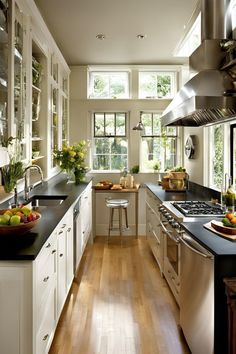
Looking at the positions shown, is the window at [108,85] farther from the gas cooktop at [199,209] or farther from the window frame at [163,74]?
the gas cooktop at [199,209]

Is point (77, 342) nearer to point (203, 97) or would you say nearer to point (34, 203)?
point (34, 203)

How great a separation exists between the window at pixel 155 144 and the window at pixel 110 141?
1.09ft

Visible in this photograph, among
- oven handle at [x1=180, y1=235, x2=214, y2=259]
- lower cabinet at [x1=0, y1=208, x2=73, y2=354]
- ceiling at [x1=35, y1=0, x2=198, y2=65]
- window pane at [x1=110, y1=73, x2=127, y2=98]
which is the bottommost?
lower cabinet at [x1=0, y1=208, x2=73, y2=354]

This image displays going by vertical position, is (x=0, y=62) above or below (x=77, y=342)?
above

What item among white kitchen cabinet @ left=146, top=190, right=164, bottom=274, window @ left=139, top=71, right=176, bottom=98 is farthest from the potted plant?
window @ left=139, top=71, right=176, bottom=98

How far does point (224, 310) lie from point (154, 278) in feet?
7.35

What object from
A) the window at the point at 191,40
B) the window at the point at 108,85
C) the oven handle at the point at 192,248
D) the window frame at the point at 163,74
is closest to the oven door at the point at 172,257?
the oven handle at the point at 192,248

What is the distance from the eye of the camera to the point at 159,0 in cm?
355

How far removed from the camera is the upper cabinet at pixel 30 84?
9.16ft

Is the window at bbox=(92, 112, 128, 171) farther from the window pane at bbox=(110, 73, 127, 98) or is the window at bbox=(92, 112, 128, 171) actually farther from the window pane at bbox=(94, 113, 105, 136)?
the window pane at bbox=(110, 73, 127, 98)

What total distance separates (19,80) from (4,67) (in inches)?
14.5

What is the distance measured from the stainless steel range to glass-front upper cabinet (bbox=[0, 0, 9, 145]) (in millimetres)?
1531

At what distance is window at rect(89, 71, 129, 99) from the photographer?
20.7ft

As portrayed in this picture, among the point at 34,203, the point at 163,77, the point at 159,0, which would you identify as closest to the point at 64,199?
the point at 34,203
